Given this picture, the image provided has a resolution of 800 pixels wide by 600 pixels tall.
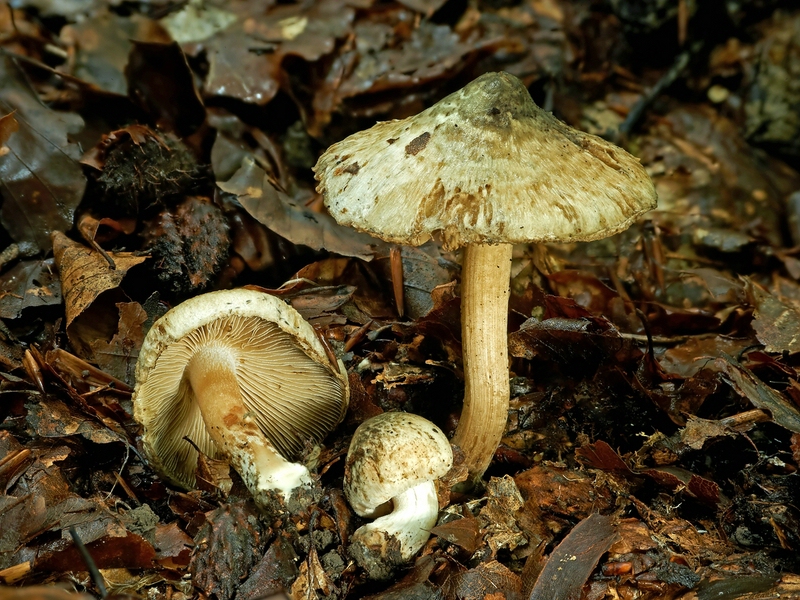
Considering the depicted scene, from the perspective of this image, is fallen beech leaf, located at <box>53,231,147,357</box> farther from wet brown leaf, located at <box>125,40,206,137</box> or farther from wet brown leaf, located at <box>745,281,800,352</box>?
wet brown leaf, located at <box>745,281,800,352</box>

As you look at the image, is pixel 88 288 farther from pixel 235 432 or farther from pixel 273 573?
pixel 273 573

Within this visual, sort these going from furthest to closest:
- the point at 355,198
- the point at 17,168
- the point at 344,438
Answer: the point at 17,168
the point at 344,438
the point at 355,198

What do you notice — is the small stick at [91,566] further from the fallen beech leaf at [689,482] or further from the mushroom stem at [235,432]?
the fallen beech leaf at [689,482]

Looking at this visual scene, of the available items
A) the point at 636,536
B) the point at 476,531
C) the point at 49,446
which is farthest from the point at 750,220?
the point at 49,446

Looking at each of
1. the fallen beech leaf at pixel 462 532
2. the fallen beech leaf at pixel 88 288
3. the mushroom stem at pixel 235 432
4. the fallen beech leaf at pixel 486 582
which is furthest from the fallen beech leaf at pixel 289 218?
the fallen beech leaf at pixel 486 582

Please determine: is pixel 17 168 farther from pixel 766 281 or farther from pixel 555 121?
pixel 766 281
